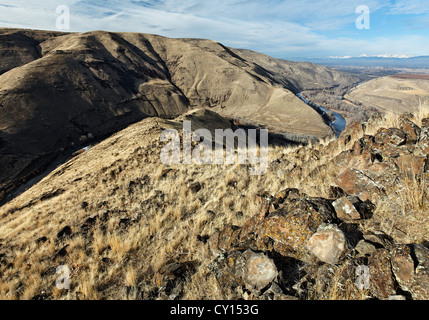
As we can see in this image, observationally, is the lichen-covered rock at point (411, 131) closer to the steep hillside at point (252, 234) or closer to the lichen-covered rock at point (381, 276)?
the steep hillside at point (252, 234)

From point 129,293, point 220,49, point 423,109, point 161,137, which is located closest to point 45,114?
point 161,137

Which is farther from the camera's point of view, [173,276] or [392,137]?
[392,137]

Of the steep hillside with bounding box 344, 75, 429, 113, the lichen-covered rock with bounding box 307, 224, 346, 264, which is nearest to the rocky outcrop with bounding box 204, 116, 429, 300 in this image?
the lichen-covered rock with bounding box 307, 224, 346, 264

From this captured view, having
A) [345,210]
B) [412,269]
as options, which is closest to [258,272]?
[412,269]

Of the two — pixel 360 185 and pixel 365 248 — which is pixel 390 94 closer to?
pixel 360 185

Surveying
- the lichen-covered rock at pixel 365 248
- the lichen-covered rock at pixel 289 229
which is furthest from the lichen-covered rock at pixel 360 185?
the lichen-covered rock at pixel 365 248
